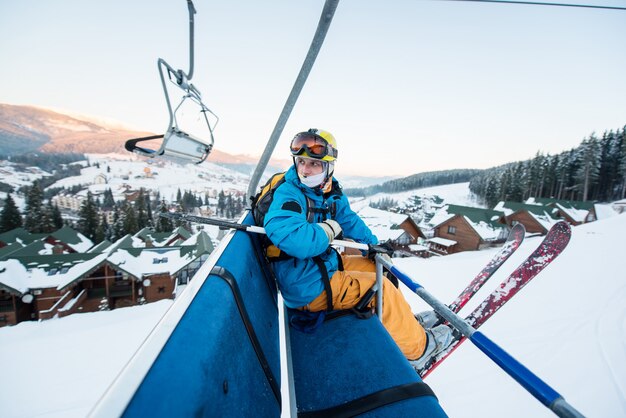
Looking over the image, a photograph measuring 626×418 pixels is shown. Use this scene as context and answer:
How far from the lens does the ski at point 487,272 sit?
366 centimetres

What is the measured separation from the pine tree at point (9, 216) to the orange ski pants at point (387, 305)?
55293mm

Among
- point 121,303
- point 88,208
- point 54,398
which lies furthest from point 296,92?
point 88,208

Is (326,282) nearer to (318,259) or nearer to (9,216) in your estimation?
(318,259)

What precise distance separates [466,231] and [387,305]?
99.8 feet

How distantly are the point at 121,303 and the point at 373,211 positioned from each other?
2548 cm

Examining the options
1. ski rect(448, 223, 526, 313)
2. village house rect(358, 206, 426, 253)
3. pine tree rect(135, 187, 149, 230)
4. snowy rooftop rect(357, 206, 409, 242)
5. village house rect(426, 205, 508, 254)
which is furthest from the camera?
pine tree rect(135, 187, 149, 230)

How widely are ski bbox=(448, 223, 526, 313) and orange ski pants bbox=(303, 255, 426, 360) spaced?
1.47 m

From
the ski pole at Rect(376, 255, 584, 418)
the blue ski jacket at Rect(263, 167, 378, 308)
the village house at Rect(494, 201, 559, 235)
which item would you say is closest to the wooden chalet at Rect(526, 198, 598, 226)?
the village house at Rect(494, 201, 559, 235)

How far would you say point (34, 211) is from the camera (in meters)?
40.0

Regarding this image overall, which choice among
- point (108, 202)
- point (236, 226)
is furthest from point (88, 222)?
point (236, 226)

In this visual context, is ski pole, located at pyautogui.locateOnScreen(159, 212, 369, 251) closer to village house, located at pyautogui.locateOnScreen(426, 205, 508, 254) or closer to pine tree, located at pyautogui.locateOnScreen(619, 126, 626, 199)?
village house, located at pyautogui.locateOnScreen(426, 205, 508, 254)

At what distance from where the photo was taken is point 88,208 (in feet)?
132

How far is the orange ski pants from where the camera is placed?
2344 millimetres

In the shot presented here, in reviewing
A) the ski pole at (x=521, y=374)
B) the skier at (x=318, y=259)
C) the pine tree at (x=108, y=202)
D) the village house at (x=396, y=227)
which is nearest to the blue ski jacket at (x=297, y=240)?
the skier at (x=318, y=259)
